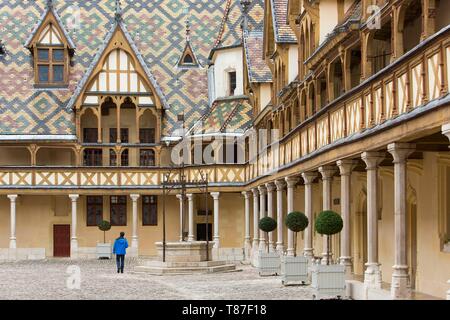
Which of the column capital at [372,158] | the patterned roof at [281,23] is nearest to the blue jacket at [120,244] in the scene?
the patterned roof at [281,23]

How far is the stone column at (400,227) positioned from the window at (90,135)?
32.2m

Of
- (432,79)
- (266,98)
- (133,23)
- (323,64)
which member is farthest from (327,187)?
(133,23)

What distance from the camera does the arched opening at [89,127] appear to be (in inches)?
1842

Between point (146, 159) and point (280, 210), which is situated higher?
point (146, 159)

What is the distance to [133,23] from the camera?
51.7 metres

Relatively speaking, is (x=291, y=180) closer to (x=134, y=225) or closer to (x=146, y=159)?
(x=134, y=225)

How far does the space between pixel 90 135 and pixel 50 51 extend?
4.82 metres

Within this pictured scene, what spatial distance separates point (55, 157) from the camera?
154ft

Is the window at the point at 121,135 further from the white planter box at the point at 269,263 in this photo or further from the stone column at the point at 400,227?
the stone column at the point at 400,227

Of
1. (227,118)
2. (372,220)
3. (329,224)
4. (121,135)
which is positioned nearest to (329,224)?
(329,224)

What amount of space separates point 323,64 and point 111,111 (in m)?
26.1

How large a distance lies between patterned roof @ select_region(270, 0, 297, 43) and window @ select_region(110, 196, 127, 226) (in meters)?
17.2

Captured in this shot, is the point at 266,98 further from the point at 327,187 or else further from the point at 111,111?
the point at 327,187

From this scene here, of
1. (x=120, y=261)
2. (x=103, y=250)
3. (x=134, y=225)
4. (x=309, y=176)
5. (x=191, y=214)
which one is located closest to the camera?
(x=309, y=176)
